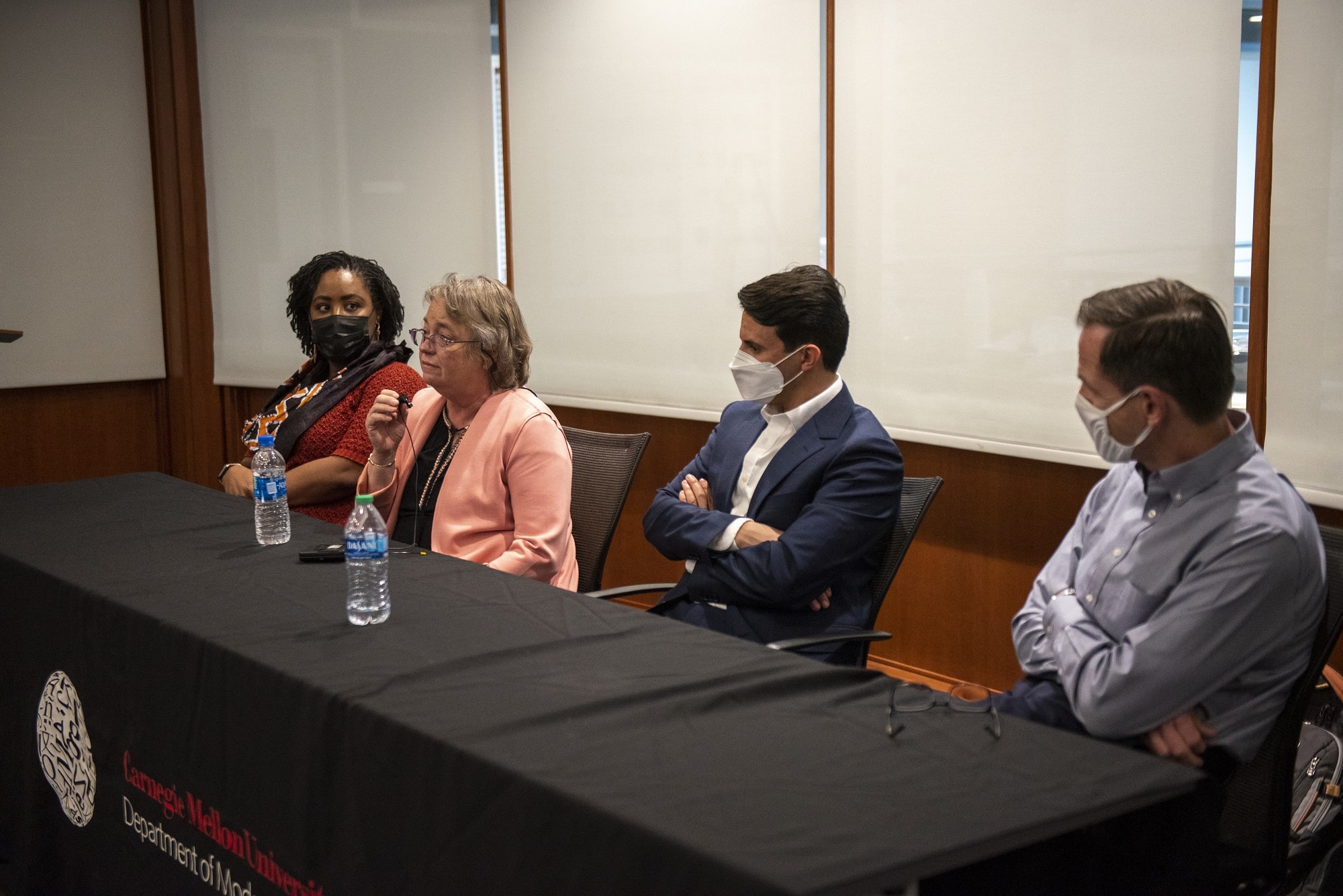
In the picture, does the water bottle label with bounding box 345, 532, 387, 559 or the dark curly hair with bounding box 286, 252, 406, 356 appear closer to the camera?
the water bottle label with bounding box 345, 532, 387, 559

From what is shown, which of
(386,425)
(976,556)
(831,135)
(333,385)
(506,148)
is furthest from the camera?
(506,148)

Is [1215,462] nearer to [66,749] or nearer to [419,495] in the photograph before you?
[419,495]

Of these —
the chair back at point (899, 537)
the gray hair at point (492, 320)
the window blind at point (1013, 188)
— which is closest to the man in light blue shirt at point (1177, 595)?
the chair back at point (899, 537)

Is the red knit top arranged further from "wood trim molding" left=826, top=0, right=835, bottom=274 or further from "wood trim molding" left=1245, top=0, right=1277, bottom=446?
"wood trim molding" left=1245, top=0, right=1277, bottom=446

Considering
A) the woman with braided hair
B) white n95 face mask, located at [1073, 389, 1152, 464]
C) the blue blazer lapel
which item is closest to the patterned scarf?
the woman with braided hair

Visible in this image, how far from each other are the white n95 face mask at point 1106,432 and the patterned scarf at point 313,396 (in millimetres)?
2157

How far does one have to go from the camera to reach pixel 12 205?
17.6 feet

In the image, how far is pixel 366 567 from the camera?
213 cm

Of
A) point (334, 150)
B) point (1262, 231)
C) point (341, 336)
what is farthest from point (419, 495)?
point (334, 150)

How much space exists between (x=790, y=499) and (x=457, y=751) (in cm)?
121

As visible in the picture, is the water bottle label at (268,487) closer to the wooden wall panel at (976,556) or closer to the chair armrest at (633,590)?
the chair armrest at (633,590)

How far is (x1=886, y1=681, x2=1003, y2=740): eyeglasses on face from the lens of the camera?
140 centimetres

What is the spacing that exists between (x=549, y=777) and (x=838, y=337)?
1.48 metres

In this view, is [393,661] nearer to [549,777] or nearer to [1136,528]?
[549,777]
